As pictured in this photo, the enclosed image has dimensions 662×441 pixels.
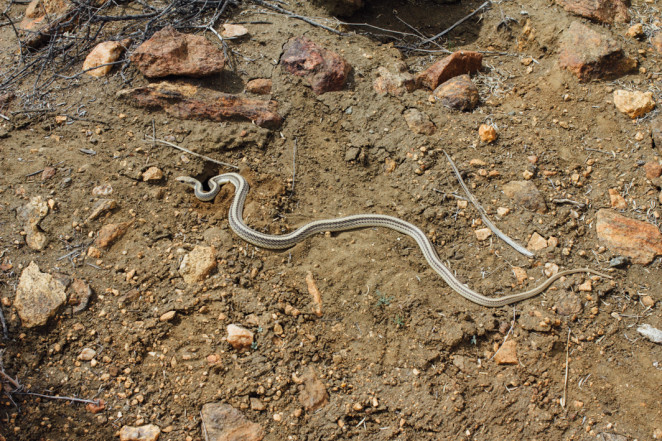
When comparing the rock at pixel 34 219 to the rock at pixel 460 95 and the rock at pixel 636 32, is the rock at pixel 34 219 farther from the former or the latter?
A: the rock at pixel 636 32

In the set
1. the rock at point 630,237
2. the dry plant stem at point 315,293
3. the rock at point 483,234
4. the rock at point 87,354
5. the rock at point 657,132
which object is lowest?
the rock at point 87,354

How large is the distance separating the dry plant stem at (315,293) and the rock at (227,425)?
1.40 m

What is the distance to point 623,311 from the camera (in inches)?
200

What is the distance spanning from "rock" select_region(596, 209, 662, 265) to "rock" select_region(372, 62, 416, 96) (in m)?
3.40

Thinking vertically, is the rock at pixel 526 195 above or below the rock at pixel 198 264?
above

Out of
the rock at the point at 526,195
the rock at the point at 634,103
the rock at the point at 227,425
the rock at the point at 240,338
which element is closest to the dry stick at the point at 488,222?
the rock at the point at 526,195

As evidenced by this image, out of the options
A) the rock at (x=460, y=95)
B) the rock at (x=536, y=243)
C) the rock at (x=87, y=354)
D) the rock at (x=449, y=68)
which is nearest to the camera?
the rock at (x=87, y=354)

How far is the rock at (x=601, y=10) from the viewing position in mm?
6973

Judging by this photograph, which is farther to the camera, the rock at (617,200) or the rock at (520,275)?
the rock at (617,200)

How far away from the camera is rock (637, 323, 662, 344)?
4.88 m

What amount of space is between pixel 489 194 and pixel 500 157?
2.05 ft

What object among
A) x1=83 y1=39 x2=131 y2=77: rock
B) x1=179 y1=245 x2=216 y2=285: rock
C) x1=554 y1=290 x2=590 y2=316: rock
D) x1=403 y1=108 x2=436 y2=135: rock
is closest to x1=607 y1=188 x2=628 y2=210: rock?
x1=554 y1=290 x2=590 y2=316: rock

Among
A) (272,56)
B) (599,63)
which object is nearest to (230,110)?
(272,56)

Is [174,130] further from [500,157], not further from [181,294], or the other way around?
[500,157]
